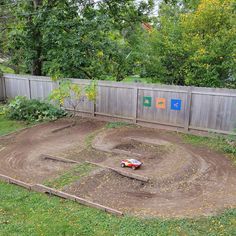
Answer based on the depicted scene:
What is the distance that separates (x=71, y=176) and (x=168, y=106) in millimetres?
4551

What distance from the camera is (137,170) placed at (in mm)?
5996

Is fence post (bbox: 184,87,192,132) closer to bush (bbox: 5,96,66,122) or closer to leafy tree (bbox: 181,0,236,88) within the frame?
leafy tree (bbox: 181,0,236,88)

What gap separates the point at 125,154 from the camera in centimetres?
696

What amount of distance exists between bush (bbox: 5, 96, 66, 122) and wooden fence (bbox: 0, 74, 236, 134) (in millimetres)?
723

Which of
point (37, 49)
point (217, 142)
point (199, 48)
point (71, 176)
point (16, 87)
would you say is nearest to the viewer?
point (71, 176)

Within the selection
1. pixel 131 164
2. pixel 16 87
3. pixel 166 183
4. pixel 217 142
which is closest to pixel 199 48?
pixel 217 142

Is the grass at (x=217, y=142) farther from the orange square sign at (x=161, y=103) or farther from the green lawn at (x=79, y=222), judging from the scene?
the green lawn at (x=79, y=222)

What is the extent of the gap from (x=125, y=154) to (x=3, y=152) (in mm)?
3419

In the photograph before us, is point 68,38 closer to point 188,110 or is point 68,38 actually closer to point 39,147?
point 39,147

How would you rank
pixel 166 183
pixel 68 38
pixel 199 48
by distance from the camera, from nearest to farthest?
pixel 166 183, pixel 199 48, pixel 68 38

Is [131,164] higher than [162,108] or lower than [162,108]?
lower

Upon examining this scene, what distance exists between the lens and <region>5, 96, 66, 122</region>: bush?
10.7 meters

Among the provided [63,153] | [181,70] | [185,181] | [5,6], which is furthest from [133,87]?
[5,6]

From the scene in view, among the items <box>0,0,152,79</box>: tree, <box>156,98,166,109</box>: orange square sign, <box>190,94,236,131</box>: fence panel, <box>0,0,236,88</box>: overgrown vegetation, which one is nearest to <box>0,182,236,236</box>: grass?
<box>190,94,236,131</box>: fence panel
